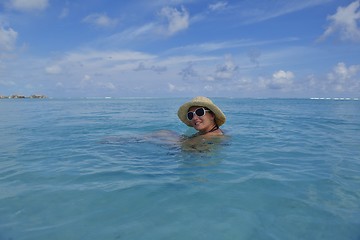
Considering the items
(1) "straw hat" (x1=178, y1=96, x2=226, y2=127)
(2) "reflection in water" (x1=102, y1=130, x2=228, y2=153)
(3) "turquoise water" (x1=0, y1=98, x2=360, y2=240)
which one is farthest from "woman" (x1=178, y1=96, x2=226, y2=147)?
(3) "turquoise water" (x1=0, y1=98, x2=360, y2=240)

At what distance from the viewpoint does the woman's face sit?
762 centimetres

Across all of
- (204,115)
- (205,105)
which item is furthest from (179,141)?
(205,105)

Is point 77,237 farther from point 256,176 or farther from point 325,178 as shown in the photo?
point 325,178

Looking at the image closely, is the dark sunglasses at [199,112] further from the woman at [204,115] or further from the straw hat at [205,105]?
the straw hat at [205,105]

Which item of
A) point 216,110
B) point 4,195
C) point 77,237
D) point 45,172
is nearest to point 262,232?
point 77,237

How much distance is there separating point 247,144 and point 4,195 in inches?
220

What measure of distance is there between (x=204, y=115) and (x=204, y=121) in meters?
0.16

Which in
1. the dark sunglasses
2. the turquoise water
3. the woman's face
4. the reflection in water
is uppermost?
the dark sunglasses

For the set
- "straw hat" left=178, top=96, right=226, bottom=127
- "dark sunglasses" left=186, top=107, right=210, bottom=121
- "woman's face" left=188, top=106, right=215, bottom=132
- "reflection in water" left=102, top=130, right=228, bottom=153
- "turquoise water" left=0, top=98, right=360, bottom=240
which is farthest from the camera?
"woman's face" left=188, top=106, right=215, bottom=132

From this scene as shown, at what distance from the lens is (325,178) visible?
4.81 m

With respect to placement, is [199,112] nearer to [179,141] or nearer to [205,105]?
[205,105]

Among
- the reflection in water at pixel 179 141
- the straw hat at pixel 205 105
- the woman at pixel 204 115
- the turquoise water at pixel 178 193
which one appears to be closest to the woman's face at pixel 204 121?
the woman at pixel 204 115

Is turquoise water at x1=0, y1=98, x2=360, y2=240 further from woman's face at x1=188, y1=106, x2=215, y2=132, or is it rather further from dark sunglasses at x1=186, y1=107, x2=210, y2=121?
dark sunglasses at x1=186, y1=107, x2=210, y2=121

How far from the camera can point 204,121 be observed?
7.67 metres
